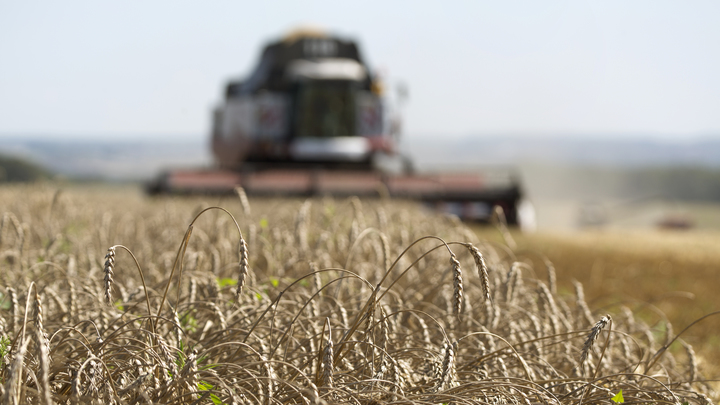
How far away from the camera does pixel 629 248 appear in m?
11.3

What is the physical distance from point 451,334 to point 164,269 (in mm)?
1818

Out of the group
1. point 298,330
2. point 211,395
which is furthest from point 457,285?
point 298,330

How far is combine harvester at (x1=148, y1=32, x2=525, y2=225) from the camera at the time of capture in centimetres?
1387

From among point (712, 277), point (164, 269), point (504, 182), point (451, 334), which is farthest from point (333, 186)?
point (451, 334)

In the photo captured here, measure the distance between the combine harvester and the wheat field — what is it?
817 centimetres

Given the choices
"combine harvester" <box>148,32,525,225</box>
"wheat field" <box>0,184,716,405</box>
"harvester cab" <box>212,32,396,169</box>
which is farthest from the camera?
"harvester cab" <box>212,32,396,169</box>

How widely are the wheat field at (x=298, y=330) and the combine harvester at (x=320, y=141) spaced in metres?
8.17

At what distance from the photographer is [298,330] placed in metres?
2.78

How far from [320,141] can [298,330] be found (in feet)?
45.3

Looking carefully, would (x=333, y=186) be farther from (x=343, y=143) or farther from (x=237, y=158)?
(x=237, y=158)

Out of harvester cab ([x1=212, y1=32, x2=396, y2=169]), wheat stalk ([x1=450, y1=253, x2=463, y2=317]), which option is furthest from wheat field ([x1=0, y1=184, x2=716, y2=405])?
harvester cab ([x1=212, y1=32, x2=396, y2=169])

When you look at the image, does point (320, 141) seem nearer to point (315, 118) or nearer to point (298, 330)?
point (315, 118)

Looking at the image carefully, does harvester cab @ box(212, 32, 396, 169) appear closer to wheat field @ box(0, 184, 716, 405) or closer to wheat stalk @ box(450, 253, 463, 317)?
wheat field @ box(0, 184, 716, 405)

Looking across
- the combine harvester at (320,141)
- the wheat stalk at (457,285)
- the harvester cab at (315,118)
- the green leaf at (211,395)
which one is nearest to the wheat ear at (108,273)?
the green leaf at (211,395)
